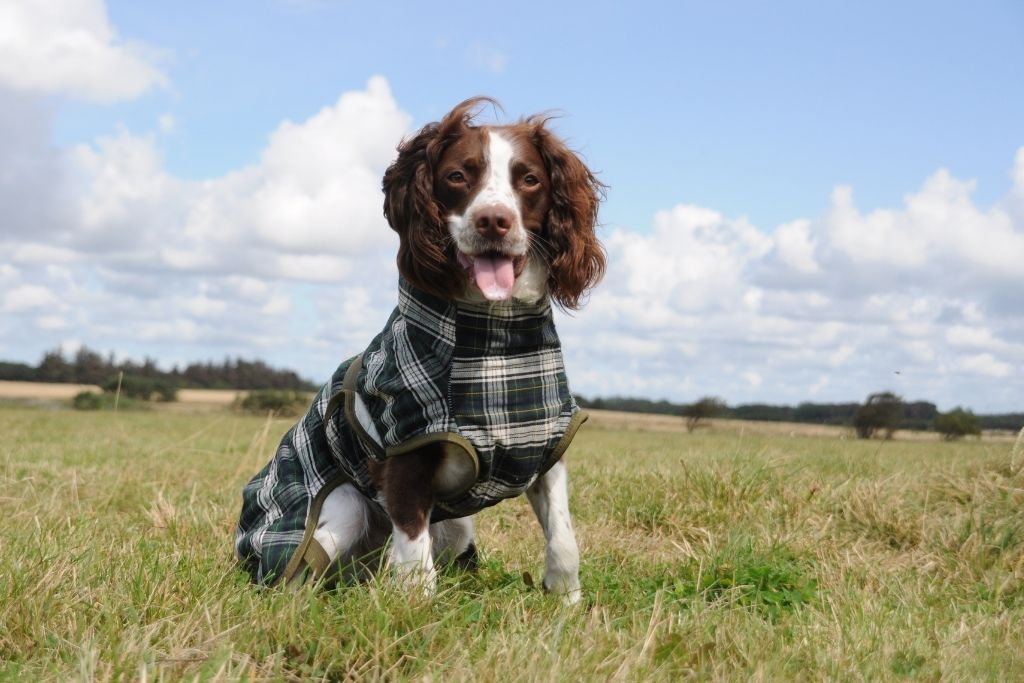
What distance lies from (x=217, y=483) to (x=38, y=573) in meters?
4.75

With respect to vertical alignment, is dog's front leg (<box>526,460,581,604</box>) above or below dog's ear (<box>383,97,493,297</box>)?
below

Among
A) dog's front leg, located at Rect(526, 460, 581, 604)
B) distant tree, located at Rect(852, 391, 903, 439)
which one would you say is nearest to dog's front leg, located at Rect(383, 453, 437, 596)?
dog's front leg, located at Rect(526, 460, 581, 604)

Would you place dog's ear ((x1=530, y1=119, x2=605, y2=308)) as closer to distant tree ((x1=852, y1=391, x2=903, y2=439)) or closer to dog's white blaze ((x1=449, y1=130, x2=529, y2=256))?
dog's white blaze ((x1=449, y1=130, x2=529, y2=256))

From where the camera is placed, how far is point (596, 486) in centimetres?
652

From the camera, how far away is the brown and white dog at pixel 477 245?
3.62 metres

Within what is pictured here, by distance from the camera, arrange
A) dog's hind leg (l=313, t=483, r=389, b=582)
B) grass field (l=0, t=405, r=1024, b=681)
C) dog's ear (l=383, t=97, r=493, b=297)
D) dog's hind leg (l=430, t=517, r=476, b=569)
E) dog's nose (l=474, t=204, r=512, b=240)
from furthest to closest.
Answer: dog's hind leg (l=430, t=517, r=476, b=569)
dog's hind leg (l=313, t=483, r=389, b=582)
dog's ear (l=383, t=97, r=493, b=297)
dog's nose (l=474, t=204, r=512, b=240)
grass field (l=0, t=405, r=1024, b=681)

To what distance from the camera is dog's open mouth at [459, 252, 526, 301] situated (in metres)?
3.58

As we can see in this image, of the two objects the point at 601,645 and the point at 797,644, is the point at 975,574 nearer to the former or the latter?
the point at 797,644

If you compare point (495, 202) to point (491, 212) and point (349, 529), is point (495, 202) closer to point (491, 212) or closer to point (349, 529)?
point (491, 212)

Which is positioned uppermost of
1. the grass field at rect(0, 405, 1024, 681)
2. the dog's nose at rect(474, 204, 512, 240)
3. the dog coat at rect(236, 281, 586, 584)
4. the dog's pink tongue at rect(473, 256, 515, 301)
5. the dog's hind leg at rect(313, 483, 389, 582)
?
the dog's nose at rect(474, 204, 512, 240)

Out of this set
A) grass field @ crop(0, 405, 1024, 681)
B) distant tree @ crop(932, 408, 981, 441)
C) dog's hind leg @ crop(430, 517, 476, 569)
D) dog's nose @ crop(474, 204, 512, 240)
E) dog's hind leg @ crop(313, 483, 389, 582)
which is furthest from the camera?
distant tree @ crop(932, 408, 981, 441)

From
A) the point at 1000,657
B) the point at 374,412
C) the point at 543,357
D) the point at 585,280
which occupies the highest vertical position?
the point at 585,280

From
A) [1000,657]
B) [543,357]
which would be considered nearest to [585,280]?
[543,357]

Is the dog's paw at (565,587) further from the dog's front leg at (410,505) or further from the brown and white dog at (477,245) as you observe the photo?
the dog's front leg at (410,505)
